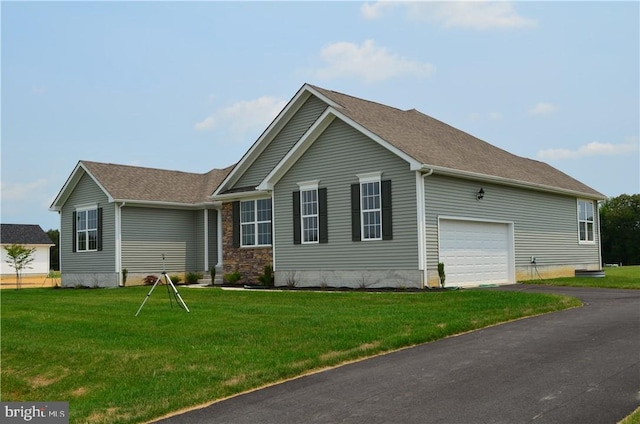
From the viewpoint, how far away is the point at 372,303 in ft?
53.4

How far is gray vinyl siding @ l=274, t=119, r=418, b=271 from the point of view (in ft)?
62.3

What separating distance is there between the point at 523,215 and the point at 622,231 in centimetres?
3826

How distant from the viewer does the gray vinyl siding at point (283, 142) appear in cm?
2361

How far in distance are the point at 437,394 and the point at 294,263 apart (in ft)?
48.0

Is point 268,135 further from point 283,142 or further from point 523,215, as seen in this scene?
point 523,215

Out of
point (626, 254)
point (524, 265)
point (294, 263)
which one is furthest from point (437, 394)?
point (626, 254)

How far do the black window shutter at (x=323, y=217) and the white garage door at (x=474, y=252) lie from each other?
3727mm

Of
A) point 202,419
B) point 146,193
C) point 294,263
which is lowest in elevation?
point 202,419

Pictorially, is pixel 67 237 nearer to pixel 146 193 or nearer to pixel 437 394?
pixel 146 193

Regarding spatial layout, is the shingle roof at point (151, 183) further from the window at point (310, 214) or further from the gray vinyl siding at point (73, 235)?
the window at point (310, 214)

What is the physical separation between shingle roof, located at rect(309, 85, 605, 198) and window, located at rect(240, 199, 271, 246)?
4883mm

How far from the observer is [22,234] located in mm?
55000

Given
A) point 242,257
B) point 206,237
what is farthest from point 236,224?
point 206,237

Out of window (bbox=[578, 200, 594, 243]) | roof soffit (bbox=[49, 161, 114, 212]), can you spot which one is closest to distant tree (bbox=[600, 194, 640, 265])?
window (bbox=[578, 200, 594, 243])
